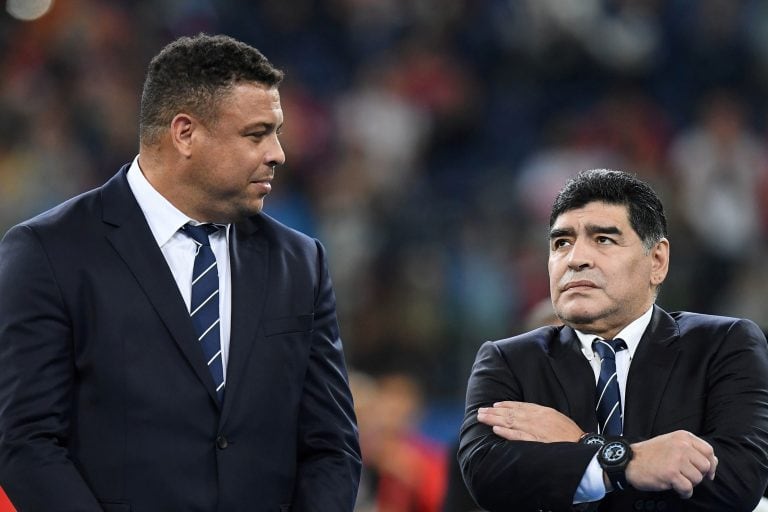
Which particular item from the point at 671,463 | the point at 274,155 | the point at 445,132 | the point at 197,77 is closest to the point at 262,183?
the point at 274,155

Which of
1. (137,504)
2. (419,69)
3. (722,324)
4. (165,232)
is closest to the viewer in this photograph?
(137,504)

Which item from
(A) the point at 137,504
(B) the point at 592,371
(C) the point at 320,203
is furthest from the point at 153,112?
(C) the point at 320,203

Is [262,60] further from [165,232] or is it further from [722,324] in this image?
[722,324]

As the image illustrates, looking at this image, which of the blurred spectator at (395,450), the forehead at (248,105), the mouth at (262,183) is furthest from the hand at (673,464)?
the blurred spectator at (395,450)

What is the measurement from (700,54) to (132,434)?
7.54 meters

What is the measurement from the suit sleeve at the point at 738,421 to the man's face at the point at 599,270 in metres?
0.27

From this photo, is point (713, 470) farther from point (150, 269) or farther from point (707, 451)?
point (150, 269)

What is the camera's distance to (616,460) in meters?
3.10

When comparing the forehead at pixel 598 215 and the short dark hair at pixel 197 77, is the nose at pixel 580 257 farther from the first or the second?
the short dark hair at pixel 197 77

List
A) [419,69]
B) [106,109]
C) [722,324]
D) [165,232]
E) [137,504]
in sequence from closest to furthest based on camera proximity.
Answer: [137,504] < [165,232] < [722,324] < [106,109] < [419,69]

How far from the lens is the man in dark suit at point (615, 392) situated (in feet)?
10.3

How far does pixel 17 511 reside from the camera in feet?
10.1

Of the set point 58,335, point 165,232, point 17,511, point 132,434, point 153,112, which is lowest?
point 17,511

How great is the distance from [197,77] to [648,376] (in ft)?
4.54
